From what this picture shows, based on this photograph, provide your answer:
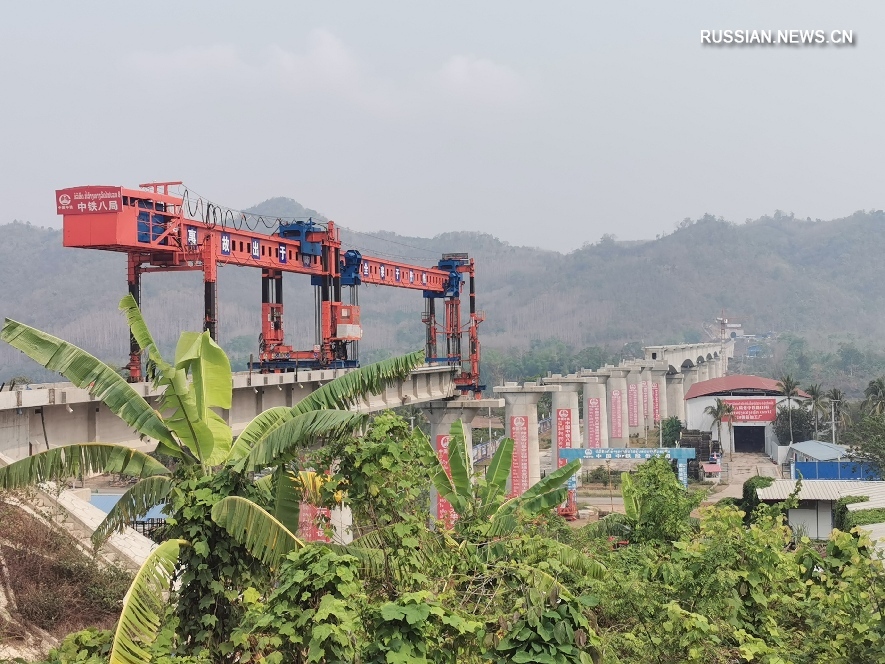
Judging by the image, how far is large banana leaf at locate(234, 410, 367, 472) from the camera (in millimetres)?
→ 10539

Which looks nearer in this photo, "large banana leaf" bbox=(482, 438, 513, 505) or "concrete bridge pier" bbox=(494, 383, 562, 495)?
"large banana leaf" bbox=(482, 438, 513, 505)

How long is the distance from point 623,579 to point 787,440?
70478 millimetres

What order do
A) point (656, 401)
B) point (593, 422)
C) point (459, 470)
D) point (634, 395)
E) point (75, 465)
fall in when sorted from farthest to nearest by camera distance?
point (656, 401) < point (634, 395) < point (593, 422) < point (459, 470) < point (75, 465)

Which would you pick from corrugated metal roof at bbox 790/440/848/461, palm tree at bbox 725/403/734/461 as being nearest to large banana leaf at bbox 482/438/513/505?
corrugated metal roof at bbox 790/440/848/461

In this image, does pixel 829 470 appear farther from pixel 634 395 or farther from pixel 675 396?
pixel 675 396

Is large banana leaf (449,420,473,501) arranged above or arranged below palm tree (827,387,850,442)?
above

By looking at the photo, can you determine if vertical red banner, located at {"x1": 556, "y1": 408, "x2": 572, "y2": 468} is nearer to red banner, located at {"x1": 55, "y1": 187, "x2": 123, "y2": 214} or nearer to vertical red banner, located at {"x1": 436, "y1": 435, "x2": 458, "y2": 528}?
vertical red banner, located at {"x1": 436, "y1": 435, "x2": 458, "y2": 528}

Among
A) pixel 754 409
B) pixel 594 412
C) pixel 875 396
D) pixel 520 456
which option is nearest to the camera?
pixel 520 456

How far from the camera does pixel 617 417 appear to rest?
7712cm

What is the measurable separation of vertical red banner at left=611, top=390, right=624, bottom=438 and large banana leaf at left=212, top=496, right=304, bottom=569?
68.2 m

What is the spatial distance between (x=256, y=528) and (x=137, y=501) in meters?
1.99

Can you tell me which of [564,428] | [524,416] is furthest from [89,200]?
[564,428]

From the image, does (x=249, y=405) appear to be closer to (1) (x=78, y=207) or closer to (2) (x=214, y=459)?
(1) (x=78, y=207)

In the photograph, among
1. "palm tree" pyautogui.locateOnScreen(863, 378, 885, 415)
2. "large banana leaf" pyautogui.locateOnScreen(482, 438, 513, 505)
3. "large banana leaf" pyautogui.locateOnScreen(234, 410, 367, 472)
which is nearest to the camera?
"large banana leaf" pyautogui.locateOnScreen(234, 410, 367, 472)
